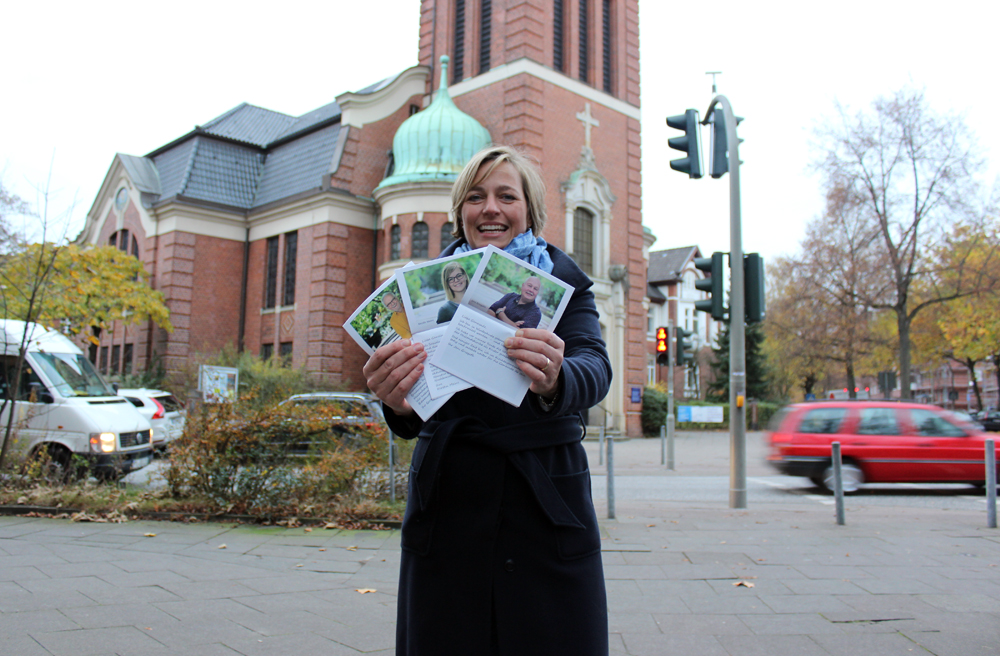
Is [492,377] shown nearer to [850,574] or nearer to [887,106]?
[850,574]

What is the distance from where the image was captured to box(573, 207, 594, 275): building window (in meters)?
28.2

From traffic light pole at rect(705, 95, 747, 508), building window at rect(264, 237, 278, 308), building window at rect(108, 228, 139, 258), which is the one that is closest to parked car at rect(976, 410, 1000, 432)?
building window at rect(264, 237, 278, 308)

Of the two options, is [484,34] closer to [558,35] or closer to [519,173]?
[558,35]

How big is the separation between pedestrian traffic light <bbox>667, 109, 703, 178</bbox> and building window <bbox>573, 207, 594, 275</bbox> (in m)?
17.5

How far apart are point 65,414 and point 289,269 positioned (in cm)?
2072

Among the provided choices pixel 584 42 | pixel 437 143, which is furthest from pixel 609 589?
pixel 584 42

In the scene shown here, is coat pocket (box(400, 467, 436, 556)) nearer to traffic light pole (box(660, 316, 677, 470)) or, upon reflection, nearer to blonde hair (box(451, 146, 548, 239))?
blonde hair (box(451, 146, 548, 239))

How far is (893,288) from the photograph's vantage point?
30203 mm

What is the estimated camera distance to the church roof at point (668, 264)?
6631 cm

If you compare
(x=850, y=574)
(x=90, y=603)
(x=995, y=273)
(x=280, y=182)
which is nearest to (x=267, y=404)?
(x=90, y=603)

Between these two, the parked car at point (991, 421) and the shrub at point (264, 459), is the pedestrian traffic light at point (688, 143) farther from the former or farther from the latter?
the parked car at point (991, 421)

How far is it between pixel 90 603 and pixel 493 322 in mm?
3996

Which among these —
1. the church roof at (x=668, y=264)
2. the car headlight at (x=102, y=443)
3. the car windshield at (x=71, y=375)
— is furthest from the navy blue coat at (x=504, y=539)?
the church roof at (x=668, y=264)

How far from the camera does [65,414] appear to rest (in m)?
10.3
